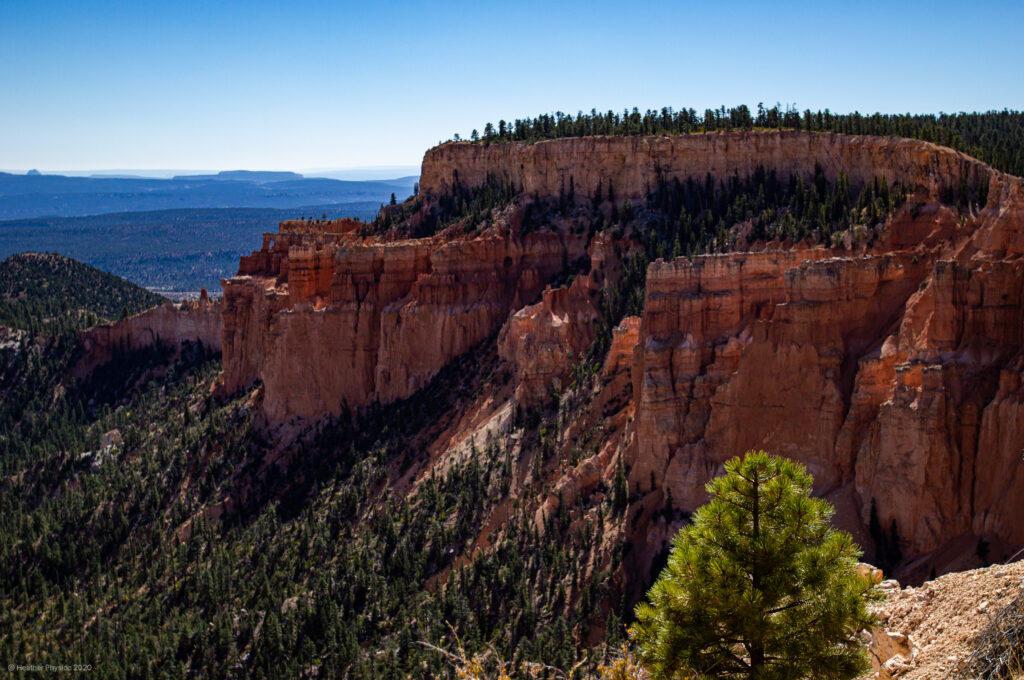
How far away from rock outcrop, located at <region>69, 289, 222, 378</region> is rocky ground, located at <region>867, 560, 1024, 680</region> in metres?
86.7

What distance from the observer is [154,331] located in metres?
110

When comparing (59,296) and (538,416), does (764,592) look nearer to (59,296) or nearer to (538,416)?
(538,416)

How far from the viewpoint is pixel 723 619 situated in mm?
20500

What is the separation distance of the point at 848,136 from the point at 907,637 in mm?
44386

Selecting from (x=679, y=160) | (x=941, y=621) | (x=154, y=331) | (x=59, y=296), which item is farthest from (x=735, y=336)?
(x=59, y=296)

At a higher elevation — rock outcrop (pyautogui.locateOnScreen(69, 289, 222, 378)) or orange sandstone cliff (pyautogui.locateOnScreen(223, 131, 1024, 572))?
orange sandstone cliff (pyautogui.locateOnScreen(223, 131, 1024, 572))

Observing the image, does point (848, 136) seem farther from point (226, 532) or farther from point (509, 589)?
point (226, 532)

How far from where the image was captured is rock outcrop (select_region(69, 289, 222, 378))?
106 metres

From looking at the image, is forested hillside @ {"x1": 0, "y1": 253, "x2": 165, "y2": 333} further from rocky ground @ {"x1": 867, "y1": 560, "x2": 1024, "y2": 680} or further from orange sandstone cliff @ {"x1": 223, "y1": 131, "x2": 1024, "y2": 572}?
rocky ground @ {"x1": 867, "y1": 560, "x2": 1024, "y2": 680}

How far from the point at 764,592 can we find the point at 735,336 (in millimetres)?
27965

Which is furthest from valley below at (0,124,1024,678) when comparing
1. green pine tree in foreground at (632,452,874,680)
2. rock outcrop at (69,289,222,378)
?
rock outcrop at (69,289,222,378)

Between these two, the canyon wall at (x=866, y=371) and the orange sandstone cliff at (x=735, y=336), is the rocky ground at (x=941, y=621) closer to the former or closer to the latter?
the canyon wall at (x=866, y=371)

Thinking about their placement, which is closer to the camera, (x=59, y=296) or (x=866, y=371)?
(x=866, y=371)

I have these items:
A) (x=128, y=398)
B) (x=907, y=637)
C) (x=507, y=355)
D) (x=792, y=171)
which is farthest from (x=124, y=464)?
(x=907, y=637)
